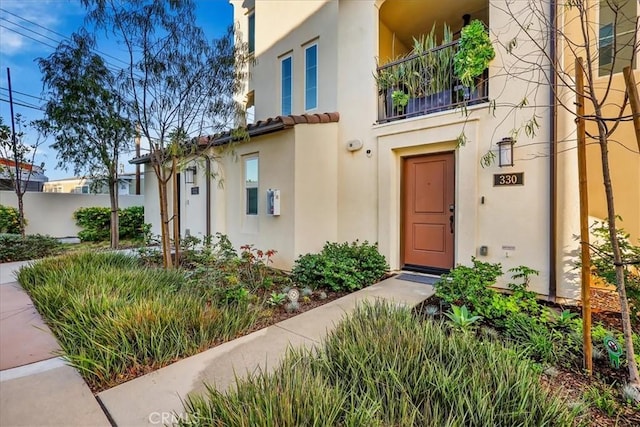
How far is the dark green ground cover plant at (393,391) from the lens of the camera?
70.2 inches

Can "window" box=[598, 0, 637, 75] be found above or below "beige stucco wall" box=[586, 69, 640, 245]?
above

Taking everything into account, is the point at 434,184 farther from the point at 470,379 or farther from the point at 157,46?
the point at 157,46

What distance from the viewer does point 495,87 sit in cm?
511

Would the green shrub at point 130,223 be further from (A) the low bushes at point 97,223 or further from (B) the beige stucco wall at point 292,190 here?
(B) the beige stucco wall at point 292,190

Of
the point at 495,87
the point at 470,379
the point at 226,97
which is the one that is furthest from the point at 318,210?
the point at 470,379

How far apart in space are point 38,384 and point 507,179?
247 inches

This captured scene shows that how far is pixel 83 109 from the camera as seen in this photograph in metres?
6.67

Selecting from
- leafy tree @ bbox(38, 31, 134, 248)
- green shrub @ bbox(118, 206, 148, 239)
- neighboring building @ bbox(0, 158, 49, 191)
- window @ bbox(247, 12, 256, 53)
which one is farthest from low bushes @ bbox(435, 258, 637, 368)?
green shrub @ bbox(118, 206, 148, 239)

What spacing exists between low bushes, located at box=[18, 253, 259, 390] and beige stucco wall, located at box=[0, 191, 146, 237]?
361 inches

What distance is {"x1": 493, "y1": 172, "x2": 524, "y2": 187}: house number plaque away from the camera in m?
4.85

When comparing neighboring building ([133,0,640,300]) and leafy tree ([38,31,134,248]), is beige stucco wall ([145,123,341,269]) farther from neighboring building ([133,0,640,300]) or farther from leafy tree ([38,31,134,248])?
leafy tree ([38,31,134,248])

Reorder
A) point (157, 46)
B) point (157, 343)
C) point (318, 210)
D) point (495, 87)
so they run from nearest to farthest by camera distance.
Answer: point (157, 343)
point (495, 87)
point (157, 46)
point (318, 210)

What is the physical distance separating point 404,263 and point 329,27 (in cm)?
584

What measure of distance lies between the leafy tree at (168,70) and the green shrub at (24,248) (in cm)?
543
